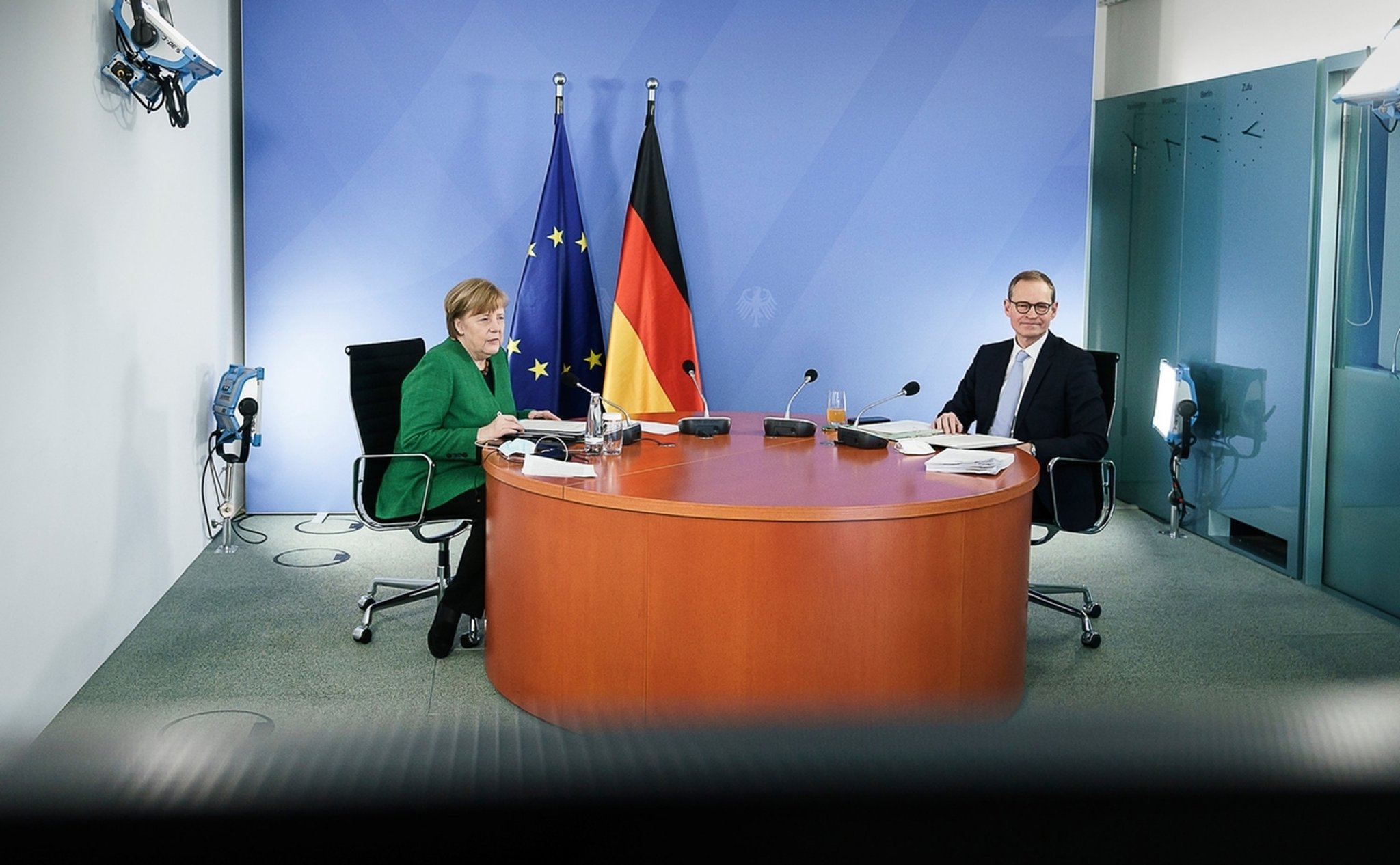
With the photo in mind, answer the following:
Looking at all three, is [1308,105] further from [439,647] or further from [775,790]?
[775,790]

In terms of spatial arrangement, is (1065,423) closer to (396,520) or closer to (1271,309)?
(1271,309)

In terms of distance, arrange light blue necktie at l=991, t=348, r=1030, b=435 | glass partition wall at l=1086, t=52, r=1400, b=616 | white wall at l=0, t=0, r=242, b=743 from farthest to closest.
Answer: glass partition wall at l=1086, t=52, r=1400, b=616
light blue necktie at l=991, t=348, r=1030, b=435
white wall at l=0, t=0, r=242, b=743

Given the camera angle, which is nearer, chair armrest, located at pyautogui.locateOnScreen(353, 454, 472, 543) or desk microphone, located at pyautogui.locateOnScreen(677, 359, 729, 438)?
chair armrest, located at pyautogui.locateOnScreen(353, 454, 472, 543)

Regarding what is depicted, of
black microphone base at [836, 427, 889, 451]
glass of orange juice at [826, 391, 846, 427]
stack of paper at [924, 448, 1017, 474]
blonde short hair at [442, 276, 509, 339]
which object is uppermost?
blonde short hair at [442, 276, 509, 339]

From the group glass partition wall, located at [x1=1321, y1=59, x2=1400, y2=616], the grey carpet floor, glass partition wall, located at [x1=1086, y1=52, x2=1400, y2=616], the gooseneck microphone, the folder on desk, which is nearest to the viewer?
the grey carpet floor

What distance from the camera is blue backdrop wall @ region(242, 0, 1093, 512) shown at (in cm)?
599

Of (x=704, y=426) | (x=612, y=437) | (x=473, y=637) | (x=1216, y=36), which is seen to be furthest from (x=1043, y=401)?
(x=1216, y=36)

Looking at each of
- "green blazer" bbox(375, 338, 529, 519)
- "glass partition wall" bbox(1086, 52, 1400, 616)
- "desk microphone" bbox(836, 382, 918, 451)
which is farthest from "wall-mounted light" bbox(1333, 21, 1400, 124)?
"green blazer" bbox(375, 338, 529, 519)

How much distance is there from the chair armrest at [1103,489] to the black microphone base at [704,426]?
1.09 m

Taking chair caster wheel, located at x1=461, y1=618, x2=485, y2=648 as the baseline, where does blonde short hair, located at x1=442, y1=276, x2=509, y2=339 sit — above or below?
above

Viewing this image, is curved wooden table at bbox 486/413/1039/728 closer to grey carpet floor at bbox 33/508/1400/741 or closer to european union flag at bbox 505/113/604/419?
grey carpet floor at bbox 33/508/1400/741

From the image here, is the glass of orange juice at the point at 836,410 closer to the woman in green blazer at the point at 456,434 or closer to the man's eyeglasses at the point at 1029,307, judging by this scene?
the man's eyeglasses at the point at 1029,307

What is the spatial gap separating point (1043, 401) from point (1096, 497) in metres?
0.37

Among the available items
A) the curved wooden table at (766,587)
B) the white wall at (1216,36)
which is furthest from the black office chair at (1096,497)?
the white wall at (1216,36)
